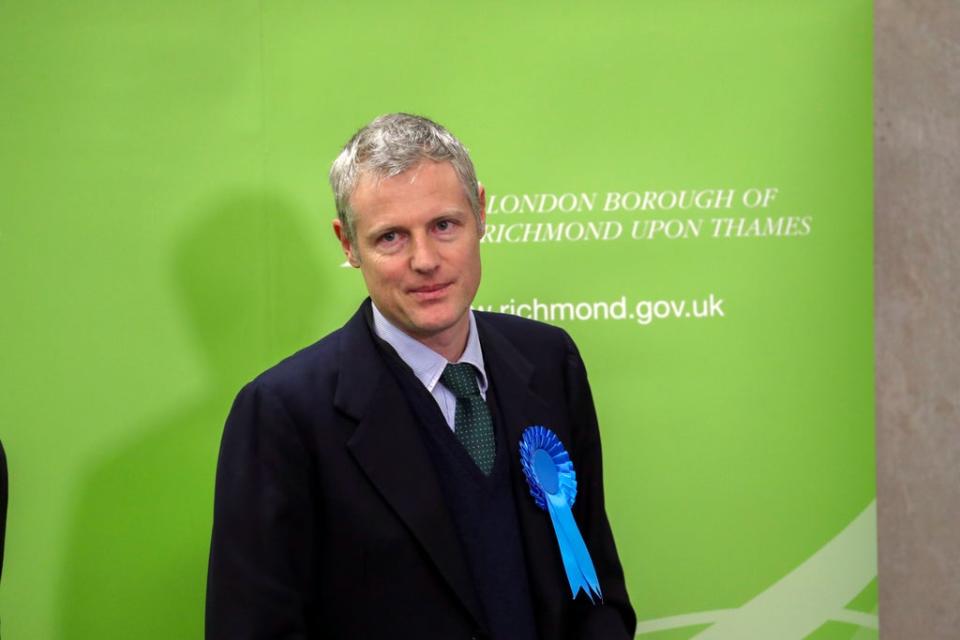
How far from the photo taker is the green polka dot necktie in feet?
5.57

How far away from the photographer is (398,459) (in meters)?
1.62

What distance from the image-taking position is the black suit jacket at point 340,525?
1.58 meters

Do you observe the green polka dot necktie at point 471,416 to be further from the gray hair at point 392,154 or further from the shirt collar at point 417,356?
the gray hair at point 392,154

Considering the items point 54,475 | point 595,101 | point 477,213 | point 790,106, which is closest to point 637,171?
point 595,101

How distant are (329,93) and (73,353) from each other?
83cm

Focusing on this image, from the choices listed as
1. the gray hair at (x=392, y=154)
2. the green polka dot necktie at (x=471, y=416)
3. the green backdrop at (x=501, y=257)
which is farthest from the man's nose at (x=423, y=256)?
the green backdrop at (x=501, y=257)

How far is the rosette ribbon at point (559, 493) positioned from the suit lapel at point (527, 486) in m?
0.01

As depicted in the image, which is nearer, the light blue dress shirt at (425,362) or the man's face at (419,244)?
the man's face at (419,244)

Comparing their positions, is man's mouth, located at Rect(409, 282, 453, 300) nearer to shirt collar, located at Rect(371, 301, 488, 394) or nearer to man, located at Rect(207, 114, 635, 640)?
man, located at Rect(207, 114, 635, 640)

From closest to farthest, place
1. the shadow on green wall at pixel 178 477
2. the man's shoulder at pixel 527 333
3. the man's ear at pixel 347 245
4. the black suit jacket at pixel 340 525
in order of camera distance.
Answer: the black suit jacket at pixel 340 525
the man's ear at pixel 347 245
the man's shoulder at pixel 527 333
the shadow on green wall at pixel 178 477

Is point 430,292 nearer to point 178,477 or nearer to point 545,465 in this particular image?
point 545,465

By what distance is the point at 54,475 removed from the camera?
2.44 m

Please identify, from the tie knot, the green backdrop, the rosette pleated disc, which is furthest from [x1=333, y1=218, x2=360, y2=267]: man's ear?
the green backdrop

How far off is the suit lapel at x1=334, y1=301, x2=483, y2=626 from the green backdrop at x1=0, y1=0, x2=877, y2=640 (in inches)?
31.8
